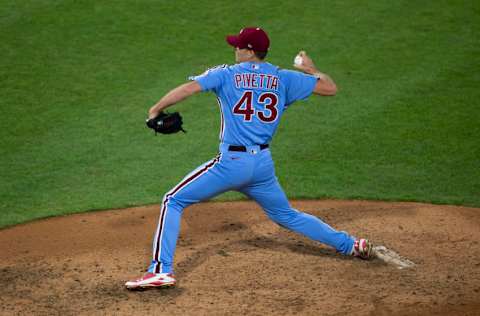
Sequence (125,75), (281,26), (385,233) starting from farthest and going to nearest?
(281,26) → (125,75) → (385,233)

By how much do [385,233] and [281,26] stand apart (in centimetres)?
488

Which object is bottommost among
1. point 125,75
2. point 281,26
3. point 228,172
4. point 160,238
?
point 160,238

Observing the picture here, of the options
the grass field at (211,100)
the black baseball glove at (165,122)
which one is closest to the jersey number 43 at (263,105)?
the black baseball glove at (165,122)

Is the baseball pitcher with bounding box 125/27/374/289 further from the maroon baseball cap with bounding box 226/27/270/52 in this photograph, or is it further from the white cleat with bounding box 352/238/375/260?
the white cleat with bounding box 352/238/375/260

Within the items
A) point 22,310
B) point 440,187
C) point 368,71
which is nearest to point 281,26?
point 368,71

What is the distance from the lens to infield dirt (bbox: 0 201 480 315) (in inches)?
214

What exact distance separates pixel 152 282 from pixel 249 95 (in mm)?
1497

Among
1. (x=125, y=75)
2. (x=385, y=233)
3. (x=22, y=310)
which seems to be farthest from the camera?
(x=125, y=75)

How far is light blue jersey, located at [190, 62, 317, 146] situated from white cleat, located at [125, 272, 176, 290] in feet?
3.49

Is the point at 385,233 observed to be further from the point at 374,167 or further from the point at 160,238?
the point at 160,238

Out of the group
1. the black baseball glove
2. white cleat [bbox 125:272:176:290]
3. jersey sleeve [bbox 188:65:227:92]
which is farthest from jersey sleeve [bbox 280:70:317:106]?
white cleat [bbox 125:272:176:290]

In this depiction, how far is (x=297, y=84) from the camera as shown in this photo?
5.76m

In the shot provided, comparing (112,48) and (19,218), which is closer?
(19,218)

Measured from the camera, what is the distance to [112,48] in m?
10.4
